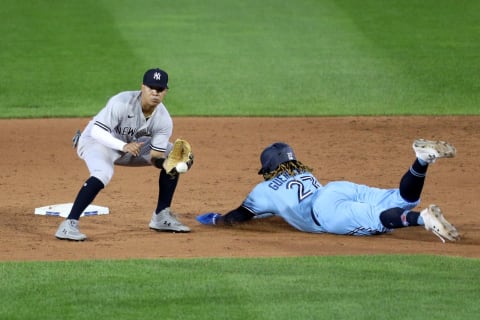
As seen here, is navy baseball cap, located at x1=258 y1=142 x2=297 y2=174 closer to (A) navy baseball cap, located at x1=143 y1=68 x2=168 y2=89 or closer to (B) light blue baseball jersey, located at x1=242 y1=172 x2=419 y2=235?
(B) light blue baseball jersey, located at x1=242 y1=172 x2=419 y2=235

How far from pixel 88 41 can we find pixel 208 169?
6.63 m

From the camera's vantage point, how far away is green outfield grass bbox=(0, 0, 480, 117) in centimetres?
1667

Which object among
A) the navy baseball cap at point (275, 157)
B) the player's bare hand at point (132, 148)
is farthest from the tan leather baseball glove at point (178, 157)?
the navy baseball cap at point (275, 157)

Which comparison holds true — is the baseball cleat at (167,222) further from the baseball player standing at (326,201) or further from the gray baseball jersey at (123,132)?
the gray baseball jersey at (123,132)

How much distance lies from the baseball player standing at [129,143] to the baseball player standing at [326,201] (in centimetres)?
47

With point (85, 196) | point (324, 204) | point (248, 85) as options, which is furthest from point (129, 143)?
point (248, 85)

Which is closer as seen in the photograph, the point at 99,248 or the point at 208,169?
the point at 99,248

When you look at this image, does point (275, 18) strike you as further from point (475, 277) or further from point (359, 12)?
point (475, 277)

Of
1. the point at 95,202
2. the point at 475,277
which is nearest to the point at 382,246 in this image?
the point at 475,277

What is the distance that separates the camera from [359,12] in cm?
→ 2058

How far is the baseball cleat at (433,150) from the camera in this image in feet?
31.0

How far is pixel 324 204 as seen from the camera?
10.1 meters

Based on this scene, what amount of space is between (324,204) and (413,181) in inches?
31.5

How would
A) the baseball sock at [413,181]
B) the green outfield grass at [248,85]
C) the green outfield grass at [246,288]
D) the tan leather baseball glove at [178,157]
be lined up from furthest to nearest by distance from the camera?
the tan leather baseball glove at [178,157]
the baseball sock at [413,181]
the green outfield grass at [248,85]
the green outfield grass at [246,288]
